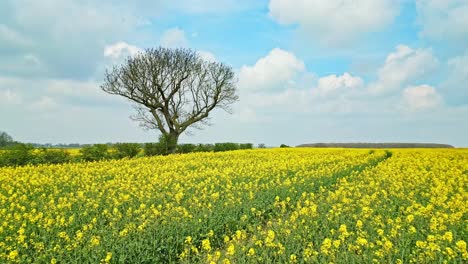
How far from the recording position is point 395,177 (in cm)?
1521

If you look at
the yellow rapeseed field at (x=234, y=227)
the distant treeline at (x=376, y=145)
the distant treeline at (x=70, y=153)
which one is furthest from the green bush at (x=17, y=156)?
the distant treeline at (x=376, y=145)

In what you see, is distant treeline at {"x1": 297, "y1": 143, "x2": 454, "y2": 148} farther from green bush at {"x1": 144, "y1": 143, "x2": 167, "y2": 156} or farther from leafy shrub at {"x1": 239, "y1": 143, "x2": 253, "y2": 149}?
green bush at {"x1": 144, "y1": 143, "x2": 167, "y2": 156}

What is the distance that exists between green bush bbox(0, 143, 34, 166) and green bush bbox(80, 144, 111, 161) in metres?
3.34

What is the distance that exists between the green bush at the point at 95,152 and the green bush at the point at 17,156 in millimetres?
3339

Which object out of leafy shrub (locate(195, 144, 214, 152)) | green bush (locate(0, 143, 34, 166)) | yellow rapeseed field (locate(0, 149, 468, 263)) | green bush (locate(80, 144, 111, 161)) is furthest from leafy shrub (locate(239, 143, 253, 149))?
yellow rapeseed field (locate(0, 149, 468, 263))

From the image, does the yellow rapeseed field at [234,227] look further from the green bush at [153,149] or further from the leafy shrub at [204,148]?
the leafy shrub at [204,148]

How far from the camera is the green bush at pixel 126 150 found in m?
29.4

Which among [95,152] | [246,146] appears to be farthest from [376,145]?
[95,152]

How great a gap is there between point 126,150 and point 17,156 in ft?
27.5

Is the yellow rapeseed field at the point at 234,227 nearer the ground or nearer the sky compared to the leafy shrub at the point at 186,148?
nearer the ground

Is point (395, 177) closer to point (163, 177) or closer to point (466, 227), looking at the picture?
point (466, 227)

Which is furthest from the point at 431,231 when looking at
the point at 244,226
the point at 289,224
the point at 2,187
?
the point at 2,187

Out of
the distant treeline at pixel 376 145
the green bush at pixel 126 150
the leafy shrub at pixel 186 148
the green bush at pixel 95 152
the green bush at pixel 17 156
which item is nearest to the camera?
the green bush at pixel 17 156

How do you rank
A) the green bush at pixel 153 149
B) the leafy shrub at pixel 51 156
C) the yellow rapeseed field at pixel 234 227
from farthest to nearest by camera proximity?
the green bush at pixel 153 149
the leafy shrub at pixel 51 156
the yellow rapeseed field at pixel 234 227
